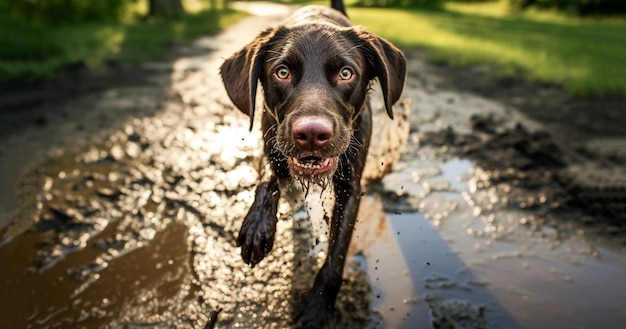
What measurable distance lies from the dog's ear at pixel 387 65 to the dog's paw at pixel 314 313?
1179mm

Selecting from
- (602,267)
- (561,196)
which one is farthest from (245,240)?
(561,196)

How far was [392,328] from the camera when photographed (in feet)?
10.0

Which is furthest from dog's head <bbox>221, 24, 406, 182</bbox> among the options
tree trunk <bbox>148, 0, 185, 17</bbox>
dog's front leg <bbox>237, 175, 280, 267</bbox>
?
tree trunk <bbox>148, 0, 185, 17</bbox>

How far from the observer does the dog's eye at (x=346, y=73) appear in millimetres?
3062

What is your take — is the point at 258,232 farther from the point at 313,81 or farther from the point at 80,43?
the point at 80,43

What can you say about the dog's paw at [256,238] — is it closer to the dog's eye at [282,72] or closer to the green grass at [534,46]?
the dog's eye at [282,72]

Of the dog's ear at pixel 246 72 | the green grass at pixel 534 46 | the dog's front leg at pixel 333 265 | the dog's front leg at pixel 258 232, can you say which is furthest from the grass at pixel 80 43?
the dog's front leg at pixel 333 265

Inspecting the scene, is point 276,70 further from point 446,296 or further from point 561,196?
point 561,196

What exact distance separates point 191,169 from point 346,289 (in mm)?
2487

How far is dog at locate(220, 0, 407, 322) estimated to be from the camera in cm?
288

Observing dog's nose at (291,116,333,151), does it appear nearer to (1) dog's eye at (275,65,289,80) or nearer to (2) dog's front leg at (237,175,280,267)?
(1) dog's eye at (275,65,289,80)

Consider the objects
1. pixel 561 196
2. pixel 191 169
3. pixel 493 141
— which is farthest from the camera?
pixel 493 141

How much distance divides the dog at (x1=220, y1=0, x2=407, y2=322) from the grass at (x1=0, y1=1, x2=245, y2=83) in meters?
7.31

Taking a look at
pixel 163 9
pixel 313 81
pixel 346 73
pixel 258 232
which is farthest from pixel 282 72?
pixel 163 9
